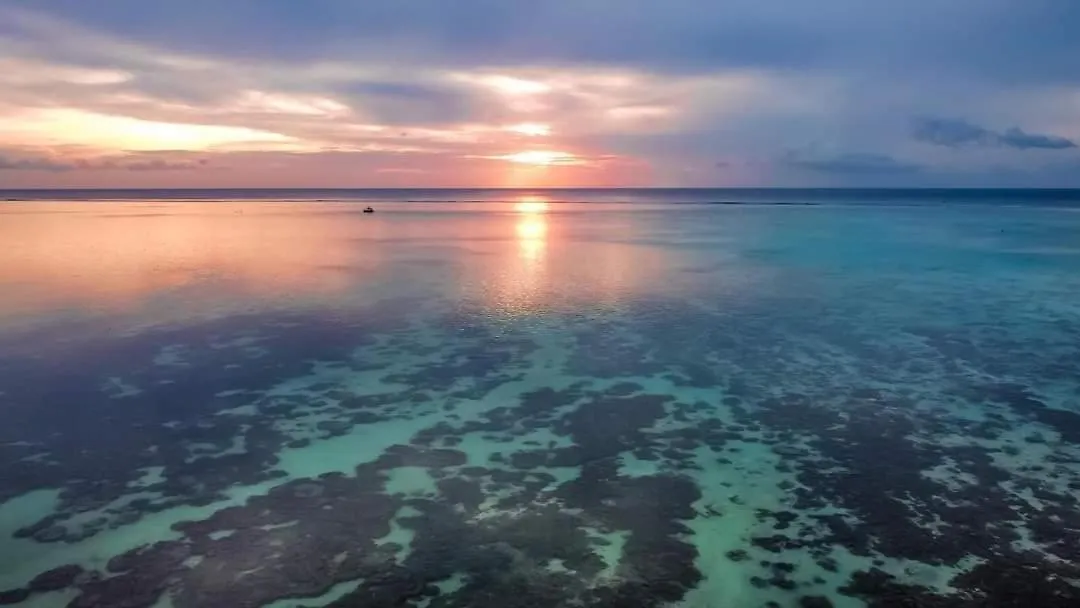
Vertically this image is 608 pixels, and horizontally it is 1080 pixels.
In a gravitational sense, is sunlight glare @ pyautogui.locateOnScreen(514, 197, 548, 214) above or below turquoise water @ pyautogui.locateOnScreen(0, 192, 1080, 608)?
above

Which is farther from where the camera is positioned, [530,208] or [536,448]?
[530,208]

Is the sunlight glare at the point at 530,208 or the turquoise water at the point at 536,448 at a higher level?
the sunlight glare at the point at 530,208

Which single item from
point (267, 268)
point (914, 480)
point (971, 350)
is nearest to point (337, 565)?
point (914, 480)

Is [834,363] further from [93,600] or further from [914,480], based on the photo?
[93,600]

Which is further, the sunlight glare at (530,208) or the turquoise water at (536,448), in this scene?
the sunlight glare at (530,208)

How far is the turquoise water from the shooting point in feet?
27.5

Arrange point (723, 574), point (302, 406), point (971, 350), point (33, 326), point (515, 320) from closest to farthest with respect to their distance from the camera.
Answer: point (723, 574) → point (302, 406) → point (971, 350) → point (33, 326) → point (515, 320)

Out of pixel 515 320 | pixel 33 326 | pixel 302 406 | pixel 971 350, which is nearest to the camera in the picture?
pixel 302 406

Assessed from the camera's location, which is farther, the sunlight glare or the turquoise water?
the sunlight glare

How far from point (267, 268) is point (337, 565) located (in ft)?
89.9

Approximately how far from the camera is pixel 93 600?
7.86m

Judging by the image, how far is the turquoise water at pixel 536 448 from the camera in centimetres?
838

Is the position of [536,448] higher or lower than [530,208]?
lower

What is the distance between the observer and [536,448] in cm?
1221
